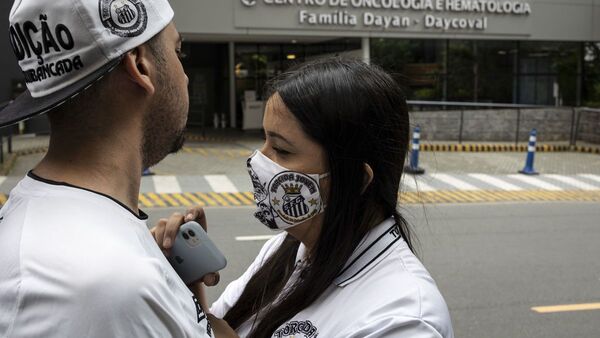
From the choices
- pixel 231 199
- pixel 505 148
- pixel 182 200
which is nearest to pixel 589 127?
pixel 505 148

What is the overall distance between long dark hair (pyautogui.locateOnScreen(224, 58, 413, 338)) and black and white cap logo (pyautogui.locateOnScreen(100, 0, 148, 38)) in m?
0.65

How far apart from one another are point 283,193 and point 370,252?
0.40m

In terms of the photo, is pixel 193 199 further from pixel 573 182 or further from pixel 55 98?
pixel 55 98

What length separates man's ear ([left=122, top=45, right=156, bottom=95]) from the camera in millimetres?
1212

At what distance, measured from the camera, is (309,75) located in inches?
72.6

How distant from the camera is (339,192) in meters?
1.87

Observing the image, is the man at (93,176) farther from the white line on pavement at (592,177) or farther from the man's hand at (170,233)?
the white line on pavement at (592,177)

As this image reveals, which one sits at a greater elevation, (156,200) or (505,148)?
(505,148)

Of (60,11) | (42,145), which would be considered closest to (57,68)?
(60,11)

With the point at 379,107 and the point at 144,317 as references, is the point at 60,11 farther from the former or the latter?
the point at 379,107

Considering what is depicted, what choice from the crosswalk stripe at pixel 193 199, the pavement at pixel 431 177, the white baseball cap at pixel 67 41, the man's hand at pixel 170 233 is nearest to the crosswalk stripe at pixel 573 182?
the pavement at pixel 431 177

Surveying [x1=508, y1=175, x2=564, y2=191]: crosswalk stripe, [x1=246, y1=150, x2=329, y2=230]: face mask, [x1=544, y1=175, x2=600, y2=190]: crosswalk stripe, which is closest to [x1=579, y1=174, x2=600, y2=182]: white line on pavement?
[x1=544, y1=175, x2=600, y2=190]: crosswalk stripe

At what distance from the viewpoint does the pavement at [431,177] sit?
11273 millimetres

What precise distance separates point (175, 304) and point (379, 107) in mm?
915
